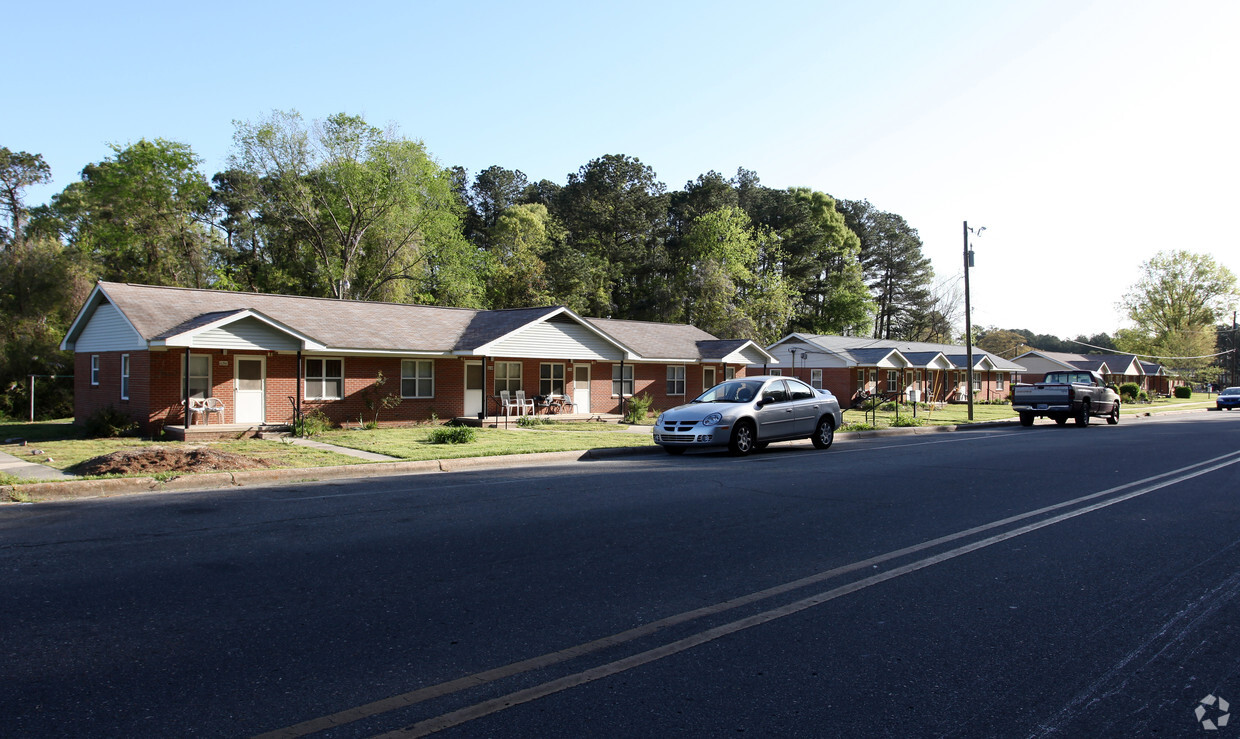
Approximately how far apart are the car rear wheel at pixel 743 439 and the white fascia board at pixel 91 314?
14315 millimetres

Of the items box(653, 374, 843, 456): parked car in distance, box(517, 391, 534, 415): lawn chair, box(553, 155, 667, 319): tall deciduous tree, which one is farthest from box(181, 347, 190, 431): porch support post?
box(553, 155, 667, 319): tall deciduous tree

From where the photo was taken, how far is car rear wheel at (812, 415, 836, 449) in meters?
18.3

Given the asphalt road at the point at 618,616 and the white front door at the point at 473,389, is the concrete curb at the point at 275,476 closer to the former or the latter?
the asphalt road at the point at 618,616

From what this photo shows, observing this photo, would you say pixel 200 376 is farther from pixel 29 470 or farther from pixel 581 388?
pixel 581 388

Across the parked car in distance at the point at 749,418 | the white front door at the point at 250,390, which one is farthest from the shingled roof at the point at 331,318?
the parked car in distance at the point at 749,418

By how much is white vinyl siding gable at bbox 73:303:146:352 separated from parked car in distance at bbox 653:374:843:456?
13.7 metres

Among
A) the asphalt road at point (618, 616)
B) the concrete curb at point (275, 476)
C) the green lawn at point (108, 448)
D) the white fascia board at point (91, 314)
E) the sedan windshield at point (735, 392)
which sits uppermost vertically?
the white fascia board at point (91, 314)

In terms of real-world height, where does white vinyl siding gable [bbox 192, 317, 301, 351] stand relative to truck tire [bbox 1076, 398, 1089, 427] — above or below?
above

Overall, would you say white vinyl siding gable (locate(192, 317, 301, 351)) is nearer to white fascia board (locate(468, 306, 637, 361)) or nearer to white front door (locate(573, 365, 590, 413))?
white fascia board (locate(468, 306, 637, 361))

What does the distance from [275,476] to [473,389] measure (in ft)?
48.0

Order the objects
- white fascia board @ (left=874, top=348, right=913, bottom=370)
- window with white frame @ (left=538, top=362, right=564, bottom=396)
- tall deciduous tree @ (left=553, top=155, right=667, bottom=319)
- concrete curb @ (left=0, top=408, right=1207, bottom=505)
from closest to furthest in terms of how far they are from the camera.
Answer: concrete curb @ (left=0, top=408, right=1207, bottom=505)
window with white frame @ (left=538, top=362, right=564, bottom=396)
white fascia board @ (left=874, top=348, right=913, bottom=370)
tall deciduous tree @ (left=553, top=155, right=667, bottom=319)

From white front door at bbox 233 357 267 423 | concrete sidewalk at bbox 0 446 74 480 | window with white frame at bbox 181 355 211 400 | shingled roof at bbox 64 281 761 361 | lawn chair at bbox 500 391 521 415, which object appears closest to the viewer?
concrete sidewalk at bbox 0 446 74 480

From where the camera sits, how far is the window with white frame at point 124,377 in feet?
72.4

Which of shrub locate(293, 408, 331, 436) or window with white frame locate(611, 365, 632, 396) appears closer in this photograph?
shrub locate(293, 408, 331, 436)
